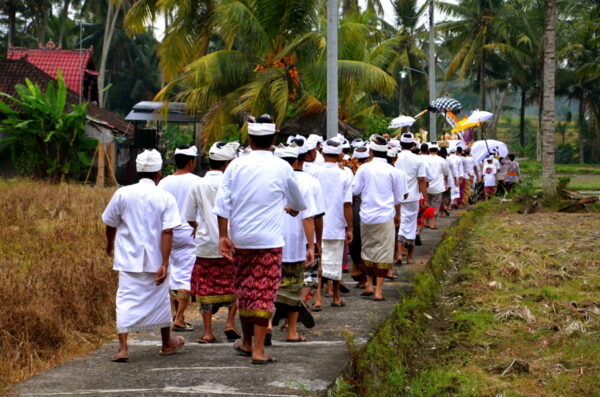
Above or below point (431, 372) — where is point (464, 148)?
above

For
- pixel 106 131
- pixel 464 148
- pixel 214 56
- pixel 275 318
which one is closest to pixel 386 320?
pixel 275 318

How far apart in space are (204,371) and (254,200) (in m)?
1.28

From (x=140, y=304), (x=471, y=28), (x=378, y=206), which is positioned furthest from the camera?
(x=471, y=28)

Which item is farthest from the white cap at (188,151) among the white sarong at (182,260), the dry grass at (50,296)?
the dry grass at (50,296)

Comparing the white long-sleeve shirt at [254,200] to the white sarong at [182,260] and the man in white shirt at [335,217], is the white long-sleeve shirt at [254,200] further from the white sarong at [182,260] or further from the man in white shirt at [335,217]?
the man in white shirt at [335,217]

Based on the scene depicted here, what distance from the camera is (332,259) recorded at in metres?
9.53

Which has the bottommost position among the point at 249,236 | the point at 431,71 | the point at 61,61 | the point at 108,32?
the point at 249,236

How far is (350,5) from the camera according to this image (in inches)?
1523

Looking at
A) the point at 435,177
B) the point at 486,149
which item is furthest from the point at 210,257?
the point at 486,149

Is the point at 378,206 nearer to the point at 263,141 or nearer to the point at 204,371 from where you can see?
the point at 263,141

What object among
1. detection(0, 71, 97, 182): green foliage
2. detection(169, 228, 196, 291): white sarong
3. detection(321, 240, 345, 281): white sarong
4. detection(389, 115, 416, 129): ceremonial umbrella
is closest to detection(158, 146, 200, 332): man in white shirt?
detection(169, 228, 196, 291): white sarong

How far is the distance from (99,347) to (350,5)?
32.8 meters

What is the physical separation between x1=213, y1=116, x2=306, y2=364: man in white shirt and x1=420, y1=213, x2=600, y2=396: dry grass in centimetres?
134

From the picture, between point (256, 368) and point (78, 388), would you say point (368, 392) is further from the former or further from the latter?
point (78, 388)
